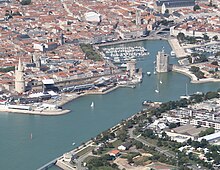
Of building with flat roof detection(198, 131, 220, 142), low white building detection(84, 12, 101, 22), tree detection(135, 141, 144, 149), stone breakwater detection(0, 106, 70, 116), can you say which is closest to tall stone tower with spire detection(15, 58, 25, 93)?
stone breakwater detection(0, 106, 70, 116)

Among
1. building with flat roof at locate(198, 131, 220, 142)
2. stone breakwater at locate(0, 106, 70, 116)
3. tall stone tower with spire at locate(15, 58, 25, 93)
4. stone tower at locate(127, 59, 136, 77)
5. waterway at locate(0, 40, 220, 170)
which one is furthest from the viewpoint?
stone tower at locate(127, 59, 136, 77)

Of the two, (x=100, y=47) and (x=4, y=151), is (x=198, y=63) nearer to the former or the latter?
(x=100, y=47)

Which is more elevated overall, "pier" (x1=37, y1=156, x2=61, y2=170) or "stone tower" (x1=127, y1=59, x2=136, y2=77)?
"stone tower" (x1=127, y1=59, x2=136, y2=77)

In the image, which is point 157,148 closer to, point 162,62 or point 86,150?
point 86,150

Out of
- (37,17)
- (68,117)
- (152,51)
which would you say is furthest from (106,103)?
(37,17)

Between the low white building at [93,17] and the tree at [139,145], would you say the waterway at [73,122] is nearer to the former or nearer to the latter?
the tree at [139,145]

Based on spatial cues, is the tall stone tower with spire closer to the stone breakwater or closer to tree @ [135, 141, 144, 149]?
the stone breakwater

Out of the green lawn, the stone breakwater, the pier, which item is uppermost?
the stone breakwater
